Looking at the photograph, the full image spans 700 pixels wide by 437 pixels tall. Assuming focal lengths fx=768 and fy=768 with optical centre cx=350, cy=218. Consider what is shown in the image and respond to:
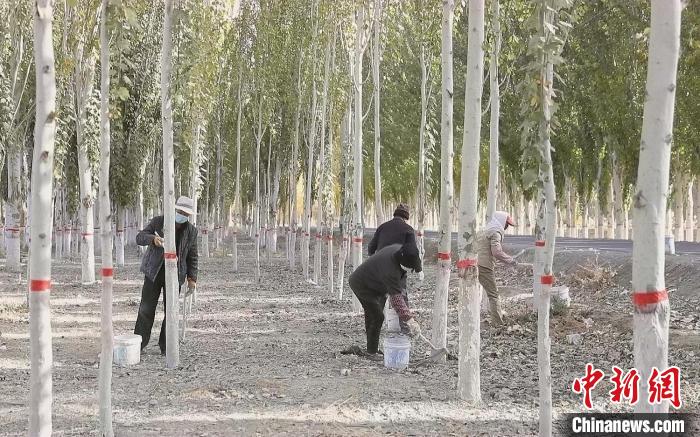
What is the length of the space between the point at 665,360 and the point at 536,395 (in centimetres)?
335

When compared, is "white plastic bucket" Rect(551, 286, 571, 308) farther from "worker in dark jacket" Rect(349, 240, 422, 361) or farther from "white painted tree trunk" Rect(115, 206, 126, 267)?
"white painted tree trunk" Rect(115, 206, 126, 267)

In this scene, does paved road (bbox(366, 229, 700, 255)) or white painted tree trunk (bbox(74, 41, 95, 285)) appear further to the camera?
paved road (bbox(366, 229, 700, 255))

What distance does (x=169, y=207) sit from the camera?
27.1 feet

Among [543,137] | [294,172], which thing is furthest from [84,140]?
[543,137]

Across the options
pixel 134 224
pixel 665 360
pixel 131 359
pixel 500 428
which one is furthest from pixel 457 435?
pixel 134 224

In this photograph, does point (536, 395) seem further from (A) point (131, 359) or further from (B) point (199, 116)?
(B) point (199, 116)

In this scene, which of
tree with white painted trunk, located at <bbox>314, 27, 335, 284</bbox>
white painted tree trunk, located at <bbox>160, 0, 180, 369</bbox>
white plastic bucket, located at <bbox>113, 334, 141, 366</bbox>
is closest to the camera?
white painted tree trunk, located at <bbox>160, 0, 180, 369</bbox>

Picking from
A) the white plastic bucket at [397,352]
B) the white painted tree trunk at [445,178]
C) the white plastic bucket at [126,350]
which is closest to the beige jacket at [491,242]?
the white painted tree trunk at [445,178]

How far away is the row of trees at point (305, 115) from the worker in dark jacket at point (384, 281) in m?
0.45

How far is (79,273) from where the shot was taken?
21047 mm

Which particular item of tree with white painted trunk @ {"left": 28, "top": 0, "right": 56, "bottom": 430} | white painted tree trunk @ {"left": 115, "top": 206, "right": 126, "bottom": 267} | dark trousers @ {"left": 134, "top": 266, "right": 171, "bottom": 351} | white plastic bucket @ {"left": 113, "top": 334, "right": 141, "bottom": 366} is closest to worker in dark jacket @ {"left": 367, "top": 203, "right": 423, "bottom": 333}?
dark trousers @ {"left": 134, "top": 266, "right": 171, "bottom": 351}

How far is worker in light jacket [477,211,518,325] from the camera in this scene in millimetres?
10633

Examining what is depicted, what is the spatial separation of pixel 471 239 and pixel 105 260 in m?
3.11

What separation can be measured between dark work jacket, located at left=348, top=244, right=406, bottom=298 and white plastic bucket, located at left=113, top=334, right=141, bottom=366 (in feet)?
Result: 8.49
